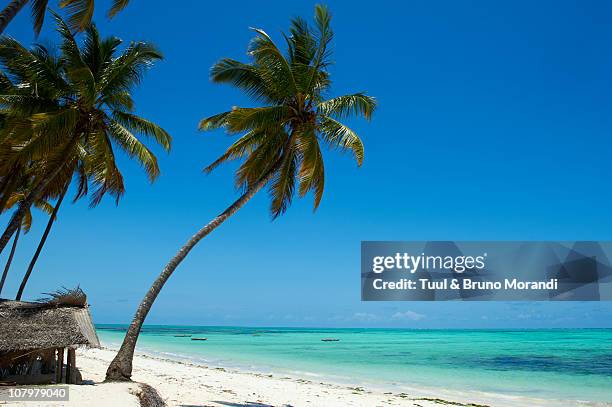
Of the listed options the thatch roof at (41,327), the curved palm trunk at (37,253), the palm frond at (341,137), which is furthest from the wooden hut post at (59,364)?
the palm frond at (341,137)

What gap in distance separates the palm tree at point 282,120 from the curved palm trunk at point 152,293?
0.07ft

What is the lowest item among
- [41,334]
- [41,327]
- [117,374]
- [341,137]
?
[117,374]

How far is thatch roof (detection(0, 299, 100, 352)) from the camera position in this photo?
34.8 feet

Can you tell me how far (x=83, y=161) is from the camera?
15.0 m

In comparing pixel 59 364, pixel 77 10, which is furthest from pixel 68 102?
pixel 59 364

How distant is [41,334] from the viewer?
10797 mm

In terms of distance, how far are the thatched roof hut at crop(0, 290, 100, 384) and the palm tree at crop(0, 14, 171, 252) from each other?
2337 mm

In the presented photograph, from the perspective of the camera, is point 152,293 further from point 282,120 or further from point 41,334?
point 282,120

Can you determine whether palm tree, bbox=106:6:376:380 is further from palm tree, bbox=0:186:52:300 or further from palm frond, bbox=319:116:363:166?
palm tree, bbox=0:186:52:300

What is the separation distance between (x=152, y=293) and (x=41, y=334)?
222 cm

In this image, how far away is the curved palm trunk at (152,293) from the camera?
1130 centimetres

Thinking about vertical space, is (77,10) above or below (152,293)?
above

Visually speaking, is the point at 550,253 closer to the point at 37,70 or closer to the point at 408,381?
the point at 408,381

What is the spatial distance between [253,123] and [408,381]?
49.1 ft
